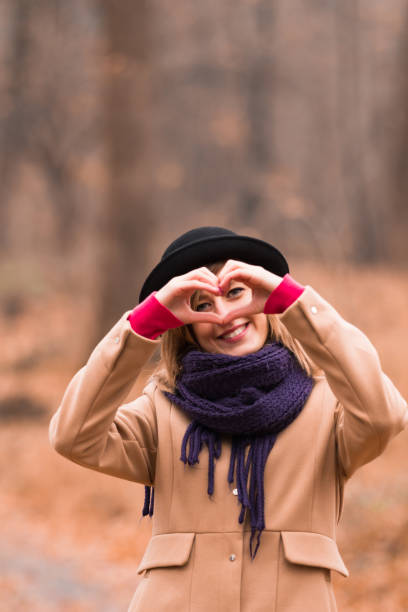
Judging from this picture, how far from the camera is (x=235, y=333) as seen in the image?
8.45 feet

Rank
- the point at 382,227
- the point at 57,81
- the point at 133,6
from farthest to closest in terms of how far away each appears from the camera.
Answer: the point at 57,81 < the point at 382,227 < the point at 133,6

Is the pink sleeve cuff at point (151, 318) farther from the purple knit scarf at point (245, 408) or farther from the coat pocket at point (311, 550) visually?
the coat pocket at point (311, 550)

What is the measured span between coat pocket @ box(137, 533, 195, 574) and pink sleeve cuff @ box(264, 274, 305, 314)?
663 millimetres

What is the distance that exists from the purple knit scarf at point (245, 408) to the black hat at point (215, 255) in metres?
0.24

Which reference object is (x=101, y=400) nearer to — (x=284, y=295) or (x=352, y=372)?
(x=284, y=295)

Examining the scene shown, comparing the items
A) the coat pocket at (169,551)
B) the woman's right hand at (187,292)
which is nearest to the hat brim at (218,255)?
the woman's right hand at (187,292)

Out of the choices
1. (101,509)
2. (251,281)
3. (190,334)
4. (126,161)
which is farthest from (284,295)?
(126,161)

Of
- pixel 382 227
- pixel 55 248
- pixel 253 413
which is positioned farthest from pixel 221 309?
pixel 55 248

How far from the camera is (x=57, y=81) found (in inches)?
565

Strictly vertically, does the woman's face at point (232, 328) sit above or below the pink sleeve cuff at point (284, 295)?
below

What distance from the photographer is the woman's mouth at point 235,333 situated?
2568 millimetres

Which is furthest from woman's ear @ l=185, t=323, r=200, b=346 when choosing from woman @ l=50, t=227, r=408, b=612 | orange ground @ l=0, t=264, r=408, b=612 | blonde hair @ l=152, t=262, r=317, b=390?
orange ground @ l=0, t=264, r=408, b=612

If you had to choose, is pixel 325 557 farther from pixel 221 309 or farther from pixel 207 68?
pixel 207 68

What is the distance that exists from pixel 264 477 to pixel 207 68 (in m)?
12.8
